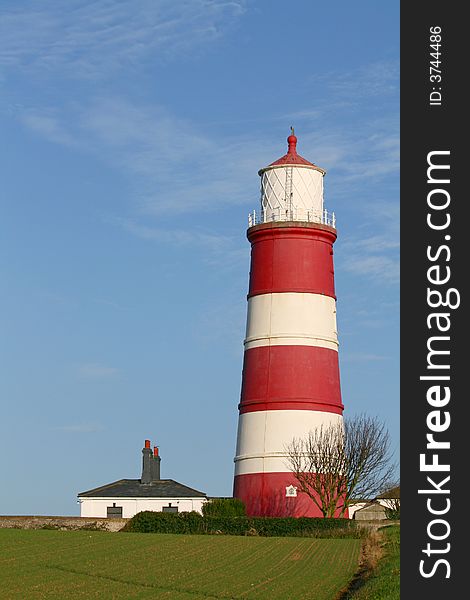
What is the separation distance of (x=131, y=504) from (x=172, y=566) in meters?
34.0

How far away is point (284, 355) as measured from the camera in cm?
4512

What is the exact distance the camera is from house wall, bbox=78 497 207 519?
63.0m

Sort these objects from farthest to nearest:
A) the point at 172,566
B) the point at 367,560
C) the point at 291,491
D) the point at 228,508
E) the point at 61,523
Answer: the point at 61,523
the point at 228,508
the point at 291,491
the point at 367,560
the point at 172,566

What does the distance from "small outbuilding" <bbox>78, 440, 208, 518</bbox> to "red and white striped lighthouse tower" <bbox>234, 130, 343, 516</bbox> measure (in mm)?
16899

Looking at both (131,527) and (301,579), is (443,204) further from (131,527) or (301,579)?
(131,527)

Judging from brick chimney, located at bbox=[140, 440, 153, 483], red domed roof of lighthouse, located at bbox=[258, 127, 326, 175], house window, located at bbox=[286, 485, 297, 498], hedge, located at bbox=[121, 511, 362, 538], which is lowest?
hedge, located at bbox=[121, 511, 362, 538]

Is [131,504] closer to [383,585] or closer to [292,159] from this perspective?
[292,159]

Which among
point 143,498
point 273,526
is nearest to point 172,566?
point 273,526

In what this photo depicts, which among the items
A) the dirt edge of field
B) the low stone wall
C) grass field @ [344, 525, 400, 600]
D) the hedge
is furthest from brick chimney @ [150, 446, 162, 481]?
grass field @ [344, 525, 400, 600]

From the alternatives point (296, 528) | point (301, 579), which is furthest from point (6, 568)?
point (296, 528)

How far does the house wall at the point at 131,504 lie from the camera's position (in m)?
63.0

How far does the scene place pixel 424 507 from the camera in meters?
11.5

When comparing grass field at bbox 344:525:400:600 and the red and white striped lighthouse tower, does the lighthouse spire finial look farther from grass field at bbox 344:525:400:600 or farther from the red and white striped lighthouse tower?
grass field at bbox 344:525:400:600

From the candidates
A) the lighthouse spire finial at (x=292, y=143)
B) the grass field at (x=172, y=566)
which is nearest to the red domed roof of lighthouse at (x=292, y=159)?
the lighthouse spire finial at (x=292, y=143)
